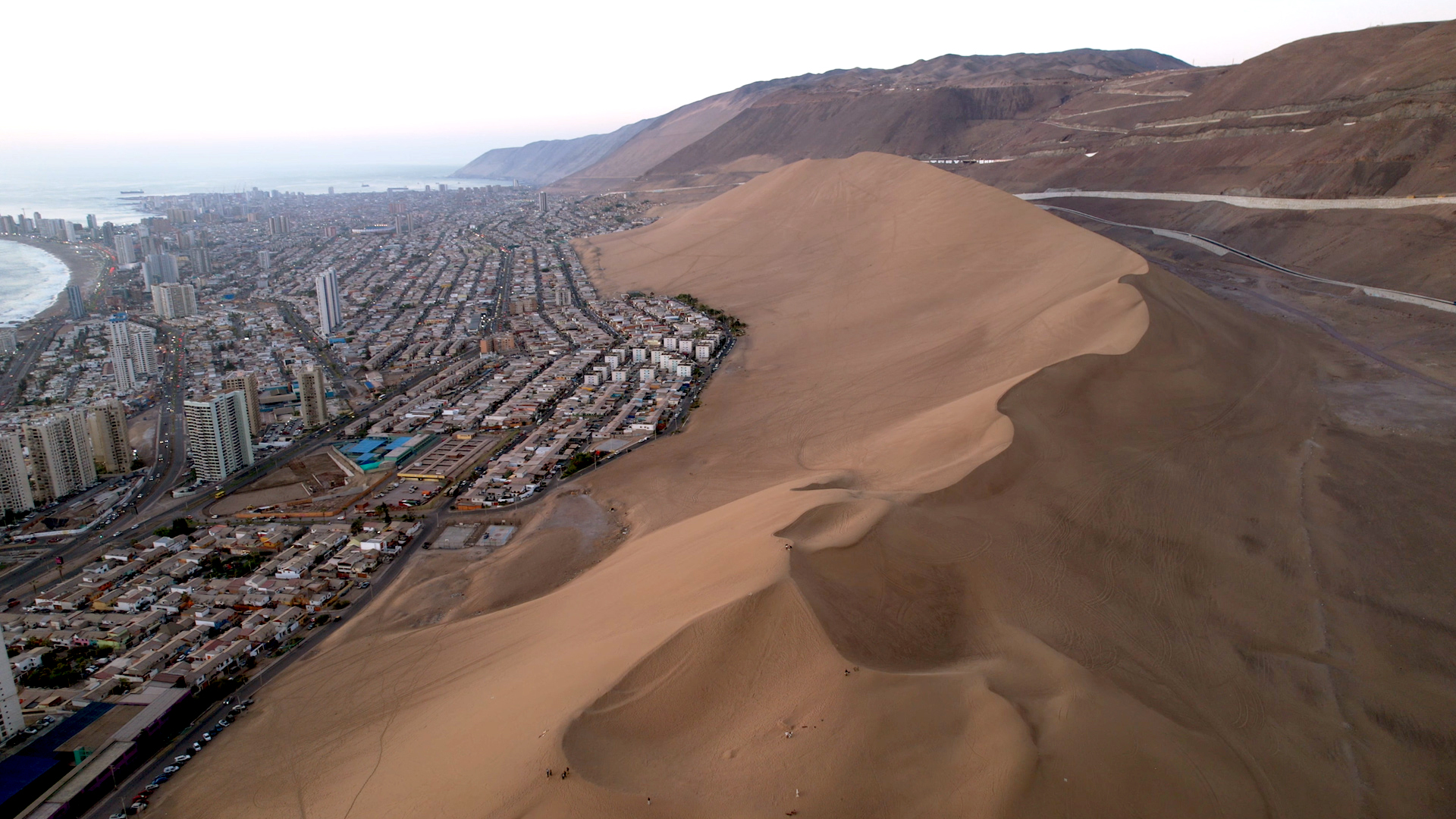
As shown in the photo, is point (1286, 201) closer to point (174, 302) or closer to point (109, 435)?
point (109, 435)

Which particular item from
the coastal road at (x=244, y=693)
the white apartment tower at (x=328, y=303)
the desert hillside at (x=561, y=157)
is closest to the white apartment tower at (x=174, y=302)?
the white apartment tower at (x=328, y=303)

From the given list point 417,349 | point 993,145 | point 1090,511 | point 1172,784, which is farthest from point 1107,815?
point 993,145

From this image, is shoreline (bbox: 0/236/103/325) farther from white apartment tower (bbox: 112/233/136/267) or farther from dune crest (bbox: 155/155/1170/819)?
dune crest (bbox: 155/155/1170/819)

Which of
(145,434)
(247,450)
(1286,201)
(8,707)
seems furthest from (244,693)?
(1286,201)

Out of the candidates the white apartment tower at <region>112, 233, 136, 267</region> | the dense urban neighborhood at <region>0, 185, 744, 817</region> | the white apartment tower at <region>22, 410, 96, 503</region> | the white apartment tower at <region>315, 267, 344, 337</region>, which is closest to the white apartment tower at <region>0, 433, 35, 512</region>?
the dense urban neighborhood at <region>0, 185, 744, 817</region>

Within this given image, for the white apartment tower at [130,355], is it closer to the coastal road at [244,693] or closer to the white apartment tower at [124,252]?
the coastal road at [244,693]

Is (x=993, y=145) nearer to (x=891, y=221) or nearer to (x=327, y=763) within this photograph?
(x=891, y=221)
